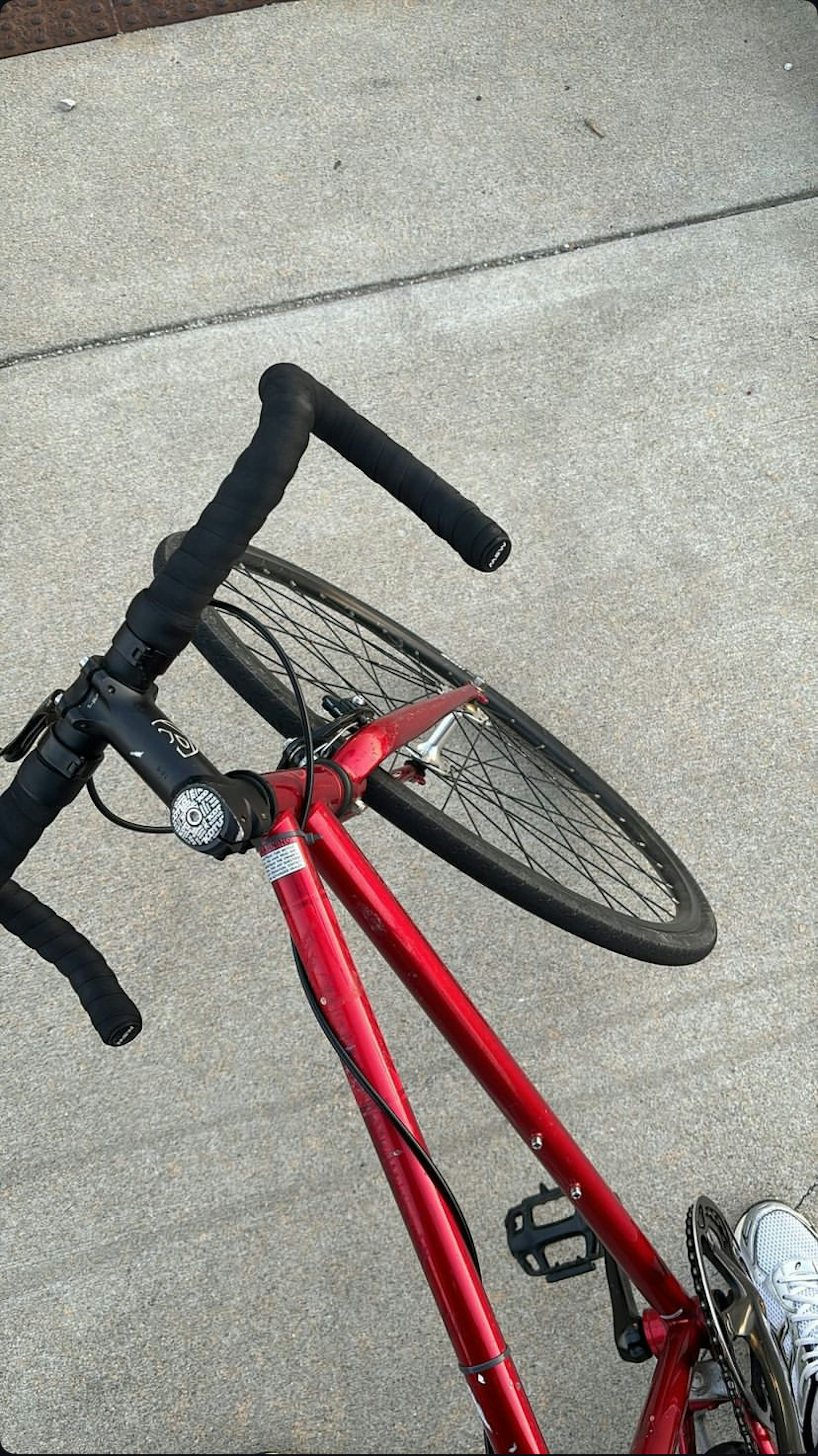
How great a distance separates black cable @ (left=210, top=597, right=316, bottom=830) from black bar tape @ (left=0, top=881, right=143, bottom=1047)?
274 millimetres

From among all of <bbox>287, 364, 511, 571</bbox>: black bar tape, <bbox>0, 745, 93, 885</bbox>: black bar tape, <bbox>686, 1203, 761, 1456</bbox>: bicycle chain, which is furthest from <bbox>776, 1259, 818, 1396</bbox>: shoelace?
<bbox>0, 745, 93, 885</bbox>: black bar tape

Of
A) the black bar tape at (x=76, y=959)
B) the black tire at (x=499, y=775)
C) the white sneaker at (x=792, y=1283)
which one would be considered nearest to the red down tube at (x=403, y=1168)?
the black bar tape at (x=76, y=959)

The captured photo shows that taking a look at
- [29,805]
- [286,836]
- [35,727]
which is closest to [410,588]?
[286,836]

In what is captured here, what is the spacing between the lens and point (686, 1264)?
66.7 inches

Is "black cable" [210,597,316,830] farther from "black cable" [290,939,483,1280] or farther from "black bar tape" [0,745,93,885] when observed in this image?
"black bar tape" [0,745,93,885]

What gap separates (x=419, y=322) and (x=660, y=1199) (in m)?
1.87

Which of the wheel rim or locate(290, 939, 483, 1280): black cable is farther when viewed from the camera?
the wheel rim

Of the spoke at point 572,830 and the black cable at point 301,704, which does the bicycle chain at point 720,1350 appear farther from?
the spoke at point 572,830

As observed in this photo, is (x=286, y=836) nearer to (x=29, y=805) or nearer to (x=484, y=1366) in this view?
(x=29, y=805)

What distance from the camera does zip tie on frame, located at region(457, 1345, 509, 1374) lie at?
1042 mm

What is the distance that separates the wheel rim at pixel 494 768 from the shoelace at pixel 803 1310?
1.77 ft

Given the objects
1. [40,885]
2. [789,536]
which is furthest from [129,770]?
[789,536]

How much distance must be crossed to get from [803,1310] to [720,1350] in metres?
0.44

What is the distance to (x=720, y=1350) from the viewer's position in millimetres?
1178
